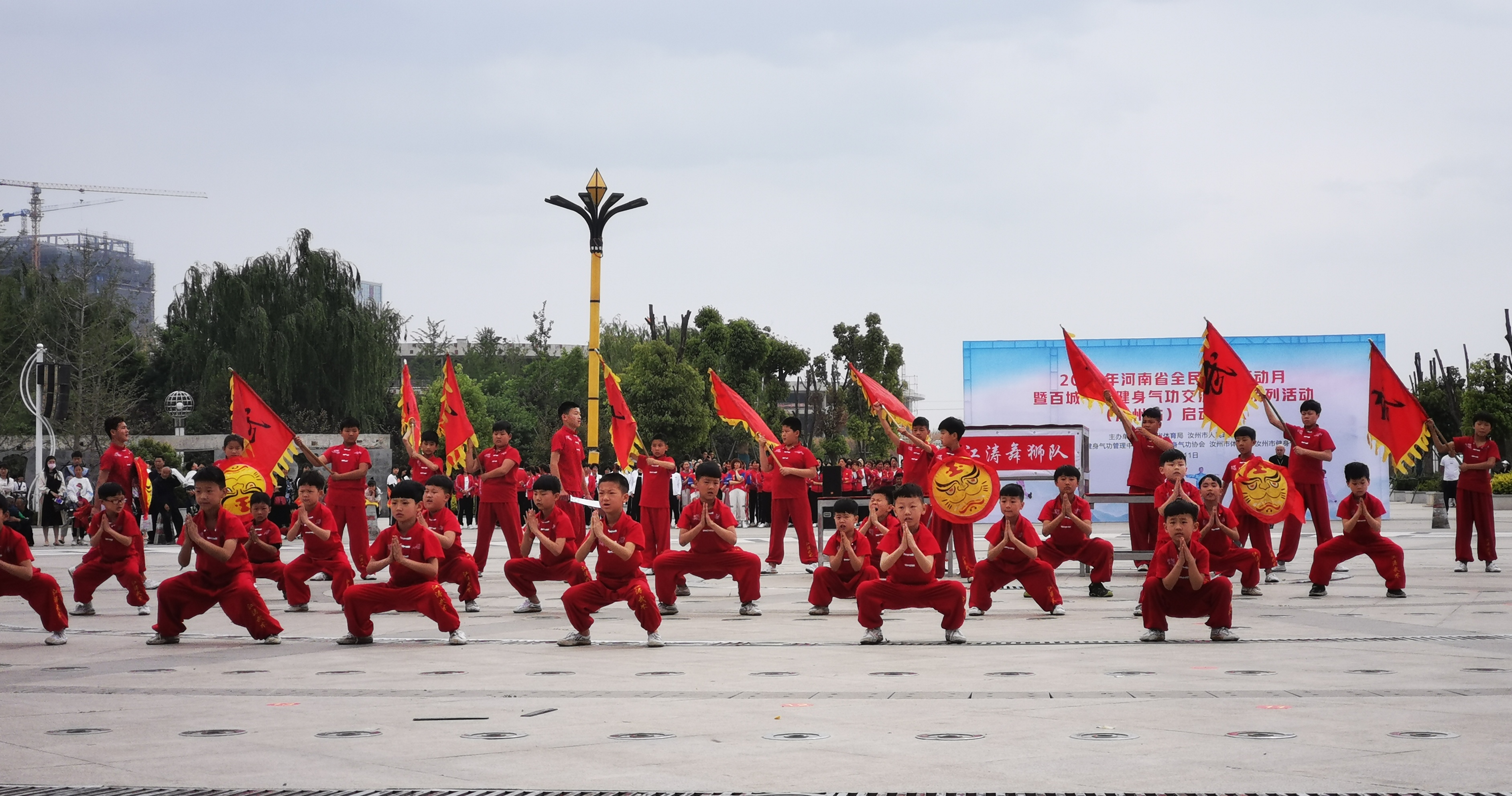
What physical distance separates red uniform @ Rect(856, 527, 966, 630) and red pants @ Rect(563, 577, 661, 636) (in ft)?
4.64

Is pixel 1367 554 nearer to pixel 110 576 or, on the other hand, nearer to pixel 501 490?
pixel 501 490

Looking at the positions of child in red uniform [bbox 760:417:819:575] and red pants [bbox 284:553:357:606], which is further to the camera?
child in red uniform [bbox 760:417:819:575]

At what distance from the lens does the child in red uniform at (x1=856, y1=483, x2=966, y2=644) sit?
995cm

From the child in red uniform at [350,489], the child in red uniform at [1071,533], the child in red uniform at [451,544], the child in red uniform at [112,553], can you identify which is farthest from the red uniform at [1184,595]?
the child in red uniform at [350,489]

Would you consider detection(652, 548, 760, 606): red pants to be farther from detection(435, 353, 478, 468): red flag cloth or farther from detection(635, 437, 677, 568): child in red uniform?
detection(435, 353, 478, 468): red flag cloth

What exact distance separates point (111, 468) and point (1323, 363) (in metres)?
19.5

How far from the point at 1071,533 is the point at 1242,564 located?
1.47 meters

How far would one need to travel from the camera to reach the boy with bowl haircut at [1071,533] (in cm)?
1264

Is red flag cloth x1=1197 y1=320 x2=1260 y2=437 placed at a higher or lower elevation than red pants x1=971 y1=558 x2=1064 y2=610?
higher

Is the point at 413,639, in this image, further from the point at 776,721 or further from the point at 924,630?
the point at 776,721

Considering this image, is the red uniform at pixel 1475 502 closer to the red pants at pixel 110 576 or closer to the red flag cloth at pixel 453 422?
the red flag cloth at pixel 453 422

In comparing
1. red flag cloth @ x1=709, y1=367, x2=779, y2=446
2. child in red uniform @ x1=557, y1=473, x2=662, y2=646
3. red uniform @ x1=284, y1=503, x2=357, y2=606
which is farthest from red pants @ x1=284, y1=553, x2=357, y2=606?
red flag cloth @ x1=709, y1=367, x2=779, y2=446

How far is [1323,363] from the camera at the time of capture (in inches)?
1001

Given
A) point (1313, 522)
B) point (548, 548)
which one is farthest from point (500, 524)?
point (1313, 522)
